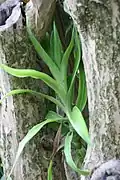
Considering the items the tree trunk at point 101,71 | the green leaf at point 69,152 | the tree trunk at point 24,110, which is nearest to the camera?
the tree trunk at point 101,71

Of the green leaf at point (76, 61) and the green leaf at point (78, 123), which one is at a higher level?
the green leaf at point (76, 61)

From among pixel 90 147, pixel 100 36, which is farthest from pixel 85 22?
pixel 90 147

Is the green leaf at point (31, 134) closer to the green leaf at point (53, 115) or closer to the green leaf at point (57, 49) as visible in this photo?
the green leaf at point (53, 115)

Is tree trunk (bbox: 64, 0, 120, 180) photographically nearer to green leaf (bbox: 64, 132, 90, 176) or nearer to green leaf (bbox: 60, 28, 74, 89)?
green leaf (bbox: 64, 132, 90, 176)

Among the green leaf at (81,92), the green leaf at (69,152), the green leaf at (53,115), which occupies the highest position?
the green leaf at (81,92)

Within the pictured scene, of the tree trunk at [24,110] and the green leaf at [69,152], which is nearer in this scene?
the green leaf at [69,152]

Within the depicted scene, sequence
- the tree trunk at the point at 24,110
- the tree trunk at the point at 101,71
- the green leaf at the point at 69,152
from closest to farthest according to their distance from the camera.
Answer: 1. the tree trunk at the point at 101,71
2. the green leaf at the point at 69,152
3. the tree trunk at the point at 24,110

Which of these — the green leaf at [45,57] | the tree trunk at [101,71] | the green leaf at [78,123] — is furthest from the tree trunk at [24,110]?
the tree trunk at [101,71]

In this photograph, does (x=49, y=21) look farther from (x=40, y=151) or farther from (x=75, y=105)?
(x=40, y=151)

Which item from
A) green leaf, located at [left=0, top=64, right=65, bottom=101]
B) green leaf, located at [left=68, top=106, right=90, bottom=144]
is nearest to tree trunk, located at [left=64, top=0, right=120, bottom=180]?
green leaf, located at [left=68, top=106, right=90, bottom=144]
